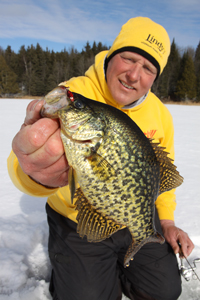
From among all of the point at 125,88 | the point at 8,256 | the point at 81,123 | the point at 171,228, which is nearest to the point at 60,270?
the point at 8,256

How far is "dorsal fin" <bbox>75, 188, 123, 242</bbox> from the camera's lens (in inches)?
63.3

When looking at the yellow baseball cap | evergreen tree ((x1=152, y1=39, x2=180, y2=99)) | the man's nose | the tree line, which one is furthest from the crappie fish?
evergreen tree ((x1=152, y1=39, x2=180, y2=99))

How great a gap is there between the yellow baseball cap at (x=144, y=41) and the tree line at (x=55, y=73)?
36.0m

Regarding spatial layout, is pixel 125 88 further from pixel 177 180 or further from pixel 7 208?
pixel 7 208

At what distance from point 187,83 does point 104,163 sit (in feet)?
140

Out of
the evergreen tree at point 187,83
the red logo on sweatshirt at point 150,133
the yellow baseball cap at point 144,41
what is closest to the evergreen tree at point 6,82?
the evergreen tree at point 187,83

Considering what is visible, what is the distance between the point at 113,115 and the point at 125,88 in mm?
1209

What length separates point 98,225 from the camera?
5.39 feet

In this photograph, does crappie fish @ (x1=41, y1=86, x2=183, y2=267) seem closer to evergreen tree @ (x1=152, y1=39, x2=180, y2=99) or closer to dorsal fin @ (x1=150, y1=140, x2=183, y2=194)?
dorsal fin @ (x1=150, y1=140, x2=183, y2=194)

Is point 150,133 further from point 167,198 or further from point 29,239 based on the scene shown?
point 29,239

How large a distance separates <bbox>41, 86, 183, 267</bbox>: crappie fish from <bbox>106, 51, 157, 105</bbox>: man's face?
1142mm

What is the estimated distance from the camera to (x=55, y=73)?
41.3 meters

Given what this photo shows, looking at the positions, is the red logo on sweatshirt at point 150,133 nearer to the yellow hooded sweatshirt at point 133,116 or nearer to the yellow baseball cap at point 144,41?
the yellow hooded sweatshirt at point 133,116

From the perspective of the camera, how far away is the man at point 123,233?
93.5 inches
